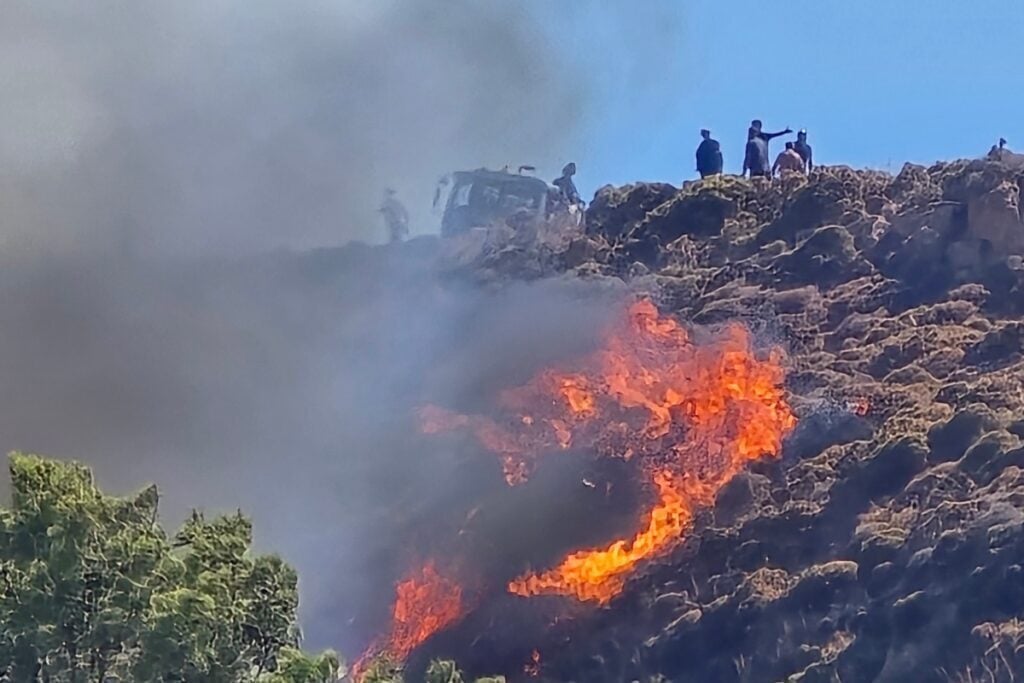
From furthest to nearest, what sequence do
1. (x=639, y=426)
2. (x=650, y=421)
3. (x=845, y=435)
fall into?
(x=650, y=421)
(x=639, y=426)
(x=845, y=435)

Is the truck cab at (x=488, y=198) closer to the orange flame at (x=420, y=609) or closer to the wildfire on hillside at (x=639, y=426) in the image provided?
the wildfire on hillside at (x=639, y=426)

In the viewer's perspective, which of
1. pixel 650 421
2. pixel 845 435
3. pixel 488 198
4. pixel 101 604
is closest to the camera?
pixel 101 604

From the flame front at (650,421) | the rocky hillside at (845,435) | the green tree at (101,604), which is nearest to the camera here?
the green tree at (101,604)

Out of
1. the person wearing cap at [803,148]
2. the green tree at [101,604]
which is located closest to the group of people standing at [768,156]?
the person wearing cap at [803,148]

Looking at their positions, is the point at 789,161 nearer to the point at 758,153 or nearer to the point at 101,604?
the point at 758,153

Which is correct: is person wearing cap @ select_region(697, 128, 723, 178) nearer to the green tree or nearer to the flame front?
the flame front

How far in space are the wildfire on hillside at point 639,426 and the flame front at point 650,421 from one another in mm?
20

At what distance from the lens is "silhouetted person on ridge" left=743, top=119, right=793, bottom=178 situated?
1542 inches

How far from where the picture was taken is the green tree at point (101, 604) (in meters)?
15.2

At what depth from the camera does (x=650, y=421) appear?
103 ft

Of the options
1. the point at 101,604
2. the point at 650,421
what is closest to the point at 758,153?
the point at 650,421

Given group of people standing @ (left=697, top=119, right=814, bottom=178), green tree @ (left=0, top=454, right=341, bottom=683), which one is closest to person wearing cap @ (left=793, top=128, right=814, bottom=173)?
group of people standing @ (left=697, top=119, right=814, bottom=178)

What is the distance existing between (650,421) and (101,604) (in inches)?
676

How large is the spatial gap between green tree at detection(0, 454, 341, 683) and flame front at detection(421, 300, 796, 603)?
1421cm
